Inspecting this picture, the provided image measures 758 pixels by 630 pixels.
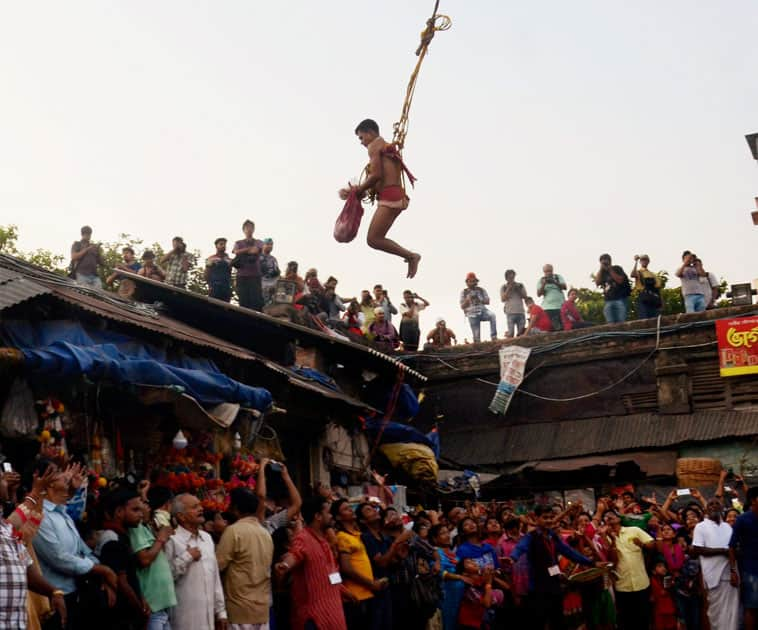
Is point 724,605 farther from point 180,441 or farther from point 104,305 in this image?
point 104,305

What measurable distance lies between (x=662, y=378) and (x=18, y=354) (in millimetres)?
16332

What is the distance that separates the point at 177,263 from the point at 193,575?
35.6 ft

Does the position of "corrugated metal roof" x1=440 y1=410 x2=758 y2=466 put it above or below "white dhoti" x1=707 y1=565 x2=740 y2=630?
above

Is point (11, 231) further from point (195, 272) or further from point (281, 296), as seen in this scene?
point (281, 296)

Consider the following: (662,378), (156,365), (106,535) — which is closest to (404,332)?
(662,378)

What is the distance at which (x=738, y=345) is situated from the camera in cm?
2234

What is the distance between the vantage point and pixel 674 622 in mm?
14312

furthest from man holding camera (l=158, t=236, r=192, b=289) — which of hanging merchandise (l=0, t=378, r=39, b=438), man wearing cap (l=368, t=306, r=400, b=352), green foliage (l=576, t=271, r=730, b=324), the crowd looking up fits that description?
green foliage (l=576, t=271, r=730, b=324)

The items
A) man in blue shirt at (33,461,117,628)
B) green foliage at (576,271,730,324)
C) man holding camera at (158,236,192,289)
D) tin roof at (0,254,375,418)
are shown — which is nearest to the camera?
man in blue shirt at (33,461,117,628)

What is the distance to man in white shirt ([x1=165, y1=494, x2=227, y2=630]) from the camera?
8641 millimetres

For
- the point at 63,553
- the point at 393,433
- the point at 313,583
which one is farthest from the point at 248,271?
the point at 63,553

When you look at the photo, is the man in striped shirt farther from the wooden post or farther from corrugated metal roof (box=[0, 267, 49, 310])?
the wooden post

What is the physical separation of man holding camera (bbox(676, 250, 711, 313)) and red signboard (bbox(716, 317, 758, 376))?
110 centimetres

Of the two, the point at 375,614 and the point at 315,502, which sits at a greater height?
Result: the point at 315,502
